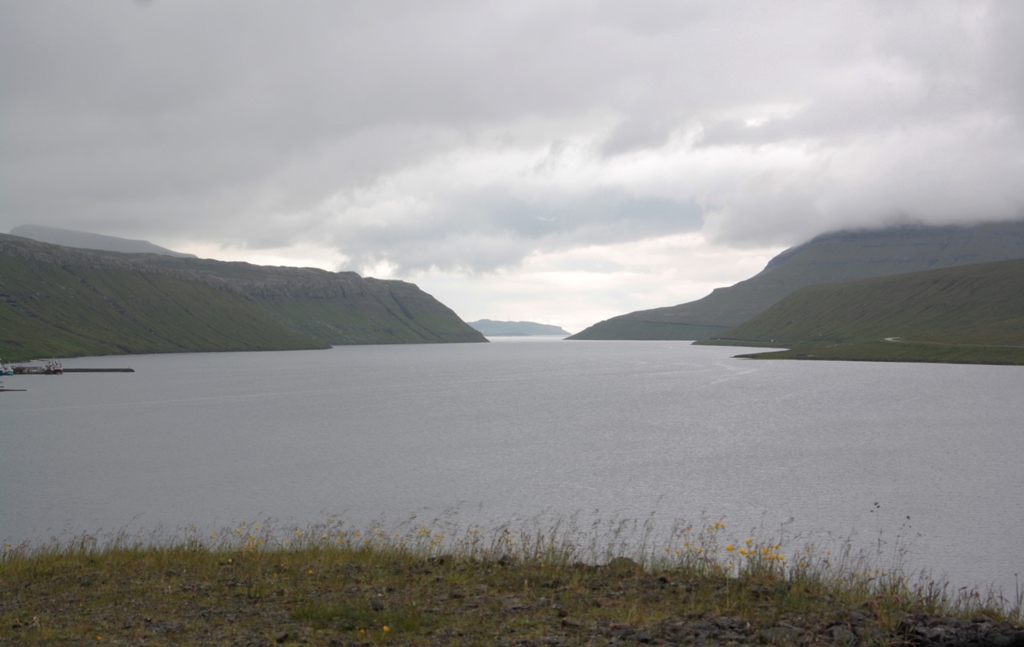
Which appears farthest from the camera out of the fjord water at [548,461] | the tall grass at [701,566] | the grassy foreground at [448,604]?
the fjord water at [548,461]

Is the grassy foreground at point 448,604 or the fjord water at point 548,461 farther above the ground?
the grassy foreground at point 448,604

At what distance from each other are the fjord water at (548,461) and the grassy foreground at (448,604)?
1327cm

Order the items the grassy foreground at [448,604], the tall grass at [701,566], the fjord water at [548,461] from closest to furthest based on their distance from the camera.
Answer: the grassy foreground at [448,604]
the tall grass at [701,566]
the fjord water at [548,461]

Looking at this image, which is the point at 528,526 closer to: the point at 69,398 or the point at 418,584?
the point at 418,584

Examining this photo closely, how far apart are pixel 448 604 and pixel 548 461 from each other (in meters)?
36.3

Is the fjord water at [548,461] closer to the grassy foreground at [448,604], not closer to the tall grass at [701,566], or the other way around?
the tall grass at [701,566]

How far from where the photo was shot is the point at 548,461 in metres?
49.6

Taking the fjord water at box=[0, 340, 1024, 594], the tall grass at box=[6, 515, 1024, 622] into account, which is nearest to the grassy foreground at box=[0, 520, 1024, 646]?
the tall grass at box=[6, 515, 1024, 622]

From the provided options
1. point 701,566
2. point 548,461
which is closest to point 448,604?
point 701,566

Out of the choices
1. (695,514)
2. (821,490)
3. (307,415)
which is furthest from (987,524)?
(307,415)

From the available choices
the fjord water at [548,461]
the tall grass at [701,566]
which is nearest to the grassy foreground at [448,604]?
the tall grass at [701,566]

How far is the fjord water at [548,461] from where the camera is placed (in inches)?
1308

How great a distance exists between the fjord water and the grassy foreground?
43.5 ft

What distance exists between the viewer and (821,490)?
1533 inches
